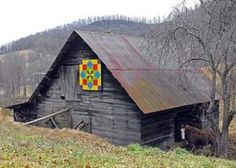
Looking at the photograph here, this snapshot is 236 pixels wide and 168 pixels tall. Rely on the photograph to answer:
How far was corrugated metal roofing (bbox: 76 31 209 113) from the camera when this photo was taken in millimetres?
17641

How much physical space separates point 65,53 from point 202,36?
29.5 ft

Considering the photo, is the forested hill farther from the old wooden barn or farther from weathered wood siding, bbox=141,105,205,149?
weathered wood siding, bbox=141,105,205,149

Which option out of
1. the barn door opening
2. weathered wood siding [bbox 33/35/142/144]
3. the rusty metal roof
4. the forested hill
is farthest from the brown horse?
the forested hill

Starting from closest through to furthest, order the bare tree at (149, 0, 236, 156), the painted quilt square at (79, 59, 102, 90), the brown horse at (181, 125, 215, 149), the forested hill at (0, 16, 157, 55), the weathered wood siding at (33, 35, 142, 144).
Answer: the bare tree at (149, 0, 236, 156) < the weathered wood siding at (33, 35, 142, 144) < the painted quilt square at (79, 59, 102, 90) < the brown horse at (181, 125, 215, 149) < the forested hill at (0, 16, 157, 55)

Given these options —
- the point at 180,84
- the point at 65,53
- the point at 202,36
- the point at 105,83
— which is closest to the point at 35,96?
the point at 65,53

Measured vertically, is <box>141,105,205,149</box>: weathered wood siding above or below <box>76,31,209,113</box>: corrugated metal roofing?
below

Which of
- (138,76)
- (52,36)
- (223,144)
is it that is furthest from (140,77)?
(52,36)

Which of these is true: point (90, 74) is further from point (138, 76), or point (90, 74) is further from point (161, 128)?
point (161, 128)

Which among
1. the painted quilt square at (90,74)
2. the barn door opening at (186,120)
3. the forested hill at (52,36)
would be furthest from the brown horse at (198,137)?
the forested hill at (52,36)

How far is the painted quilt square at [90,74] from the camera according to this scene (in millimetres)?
19281

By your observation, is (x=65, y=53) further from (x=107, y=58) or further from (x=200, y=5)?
(x=200, y=5)

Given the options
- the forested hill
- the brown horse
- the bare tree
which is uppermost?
the forested hill

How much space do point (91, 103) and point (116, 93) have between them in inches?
83.5

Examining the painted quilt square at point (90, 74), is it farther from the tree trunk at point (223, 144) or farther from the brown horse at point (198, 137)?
the tree trunk at point (223, 144)
